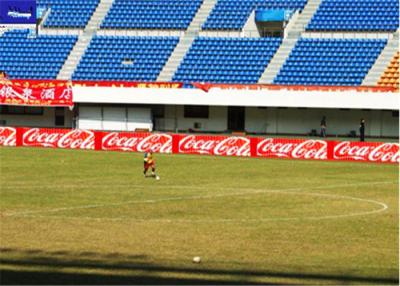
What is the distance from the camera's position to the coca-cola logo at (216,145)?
61.1 meters

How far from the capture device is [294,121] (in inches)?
3024

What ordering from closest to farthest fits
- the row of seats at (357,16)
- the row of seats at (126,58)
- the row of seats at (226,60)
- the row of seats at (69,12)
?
the row of seats at (226,60), the row of seats at (357,16), the row of seats at (126,58), the row of seats at (69,12)

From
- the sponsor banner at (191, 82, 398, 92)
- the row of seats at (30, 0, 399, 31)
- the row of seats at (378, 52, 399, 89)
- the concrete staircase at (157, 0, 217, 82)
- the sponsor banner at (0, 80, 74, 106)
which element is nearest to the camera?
the sponsor banner at (191, 82, 398, 92)

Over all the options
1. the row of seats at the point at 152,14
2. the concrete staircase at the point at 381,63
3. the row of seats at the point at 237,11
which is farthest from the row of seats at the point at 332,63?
the row of seats at the point at 152,14

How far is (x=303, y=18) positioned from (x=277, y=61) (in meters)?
5.45

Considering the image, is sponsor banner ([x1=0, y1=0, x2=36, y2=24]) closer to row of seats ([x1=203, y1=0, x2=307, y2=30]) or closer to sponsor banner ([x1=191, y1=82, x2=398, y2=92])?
row of seats ([x1=203, y1=0, x2=307, y2=30])

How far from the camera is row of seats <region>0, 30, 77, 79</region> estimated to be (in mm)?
83250

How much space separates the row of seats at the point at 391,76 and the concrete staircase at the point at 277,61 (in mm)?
7813

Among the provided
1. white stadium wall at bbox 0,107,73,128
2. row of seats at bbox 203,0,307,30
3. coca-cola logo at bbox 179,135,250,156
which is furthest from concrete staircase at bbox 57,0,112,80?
coca-cola logo at bbox 179,135,250,156

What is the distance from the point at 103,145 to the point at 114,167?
1217 centimetres

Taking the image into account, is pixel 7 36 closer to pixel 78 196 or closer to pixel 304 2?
pixel 304 2

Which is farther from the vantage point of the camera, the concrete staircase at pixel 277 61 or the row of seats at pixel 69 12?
the row of seats at pixel 69 12

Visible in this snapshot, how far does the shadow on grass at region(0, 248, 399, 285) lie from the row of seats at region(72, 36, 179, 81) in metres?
58.0

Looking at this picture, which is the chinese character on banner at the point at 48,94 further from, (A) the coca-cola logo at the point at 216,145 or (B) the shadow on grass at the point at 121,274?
(B) the shadow on grass at the point at 121,274
